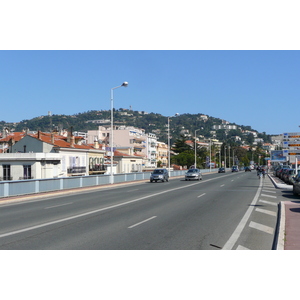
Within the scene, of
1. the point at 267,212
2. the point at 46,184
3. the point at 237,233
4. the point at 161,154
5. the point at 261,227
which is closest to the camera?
the point at 237,233

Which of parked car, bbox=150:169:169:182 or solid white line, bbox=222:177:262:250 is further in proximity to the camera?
parked car, bbox=150:169:169:182

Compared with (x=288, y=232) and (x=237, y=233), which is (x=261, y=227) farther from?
(x=288, y=232)

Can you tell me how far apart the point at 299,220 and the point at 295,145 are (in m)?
32.4

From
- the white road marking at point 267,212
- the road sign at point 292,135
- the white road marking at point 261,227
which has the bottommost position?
the white road marking at point 267,212

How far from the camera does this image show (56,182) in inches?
1267

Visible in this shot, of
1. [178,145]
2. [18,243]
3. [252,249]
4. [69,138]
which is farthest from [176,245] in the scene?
[178,145]

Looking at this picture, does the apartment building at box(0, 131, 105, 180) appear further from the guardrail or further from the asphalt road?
the asphalt road

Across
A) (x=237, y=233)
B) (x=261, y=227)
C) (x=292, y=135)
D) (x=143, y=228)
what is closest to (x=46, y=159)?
(x=292, y=135)

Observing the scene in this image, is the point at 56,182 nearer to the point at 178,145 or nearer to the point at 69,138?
the point at 69,138

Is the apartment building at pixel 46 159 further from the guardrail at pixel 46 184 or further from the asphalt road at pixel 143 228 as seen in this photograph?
the asphalt road at pixel 143 228

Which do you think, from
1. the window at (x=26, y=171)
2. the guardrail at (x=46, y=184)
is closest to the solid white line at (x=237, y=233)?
the guardrail at (x=46, y=184)

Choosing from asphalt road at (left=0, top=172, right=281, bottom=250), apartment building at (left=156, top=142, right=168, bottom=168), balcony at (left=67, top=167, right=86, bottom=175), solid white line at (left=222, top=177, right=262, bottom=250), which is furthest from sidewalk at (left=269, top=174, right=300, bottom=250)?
apartment building at (left=156, top=142, right=168, bottom=168)

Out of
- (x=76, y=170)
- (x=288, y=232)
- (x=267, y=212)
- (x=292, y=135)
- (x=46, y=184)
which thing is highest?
(x=292, y=135)

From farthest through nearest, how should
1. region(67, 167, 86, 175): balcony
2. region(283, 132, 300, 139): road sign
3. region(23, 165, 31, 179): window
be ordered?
region(67, 167, 86, 175): balcony < region(23, 165, 31, 179): window < region(283, 132, 300, 139): road sign
